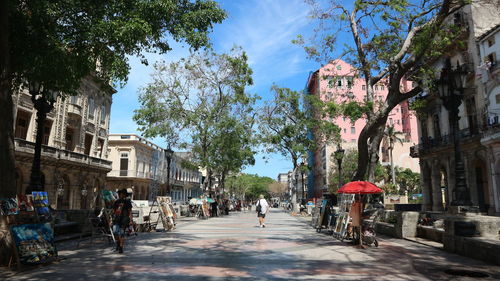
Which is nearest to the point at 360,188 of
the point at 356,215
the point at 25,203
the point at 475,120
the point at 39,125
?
the point at 356,215

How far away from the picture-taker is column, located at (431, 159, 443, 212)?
3061cm

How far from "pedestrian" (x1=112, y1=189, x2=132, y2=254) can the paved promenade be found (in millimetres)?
379

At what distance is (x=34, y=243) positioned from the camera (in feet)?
24.1

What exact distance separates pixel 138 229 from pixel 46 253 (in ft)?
25.9

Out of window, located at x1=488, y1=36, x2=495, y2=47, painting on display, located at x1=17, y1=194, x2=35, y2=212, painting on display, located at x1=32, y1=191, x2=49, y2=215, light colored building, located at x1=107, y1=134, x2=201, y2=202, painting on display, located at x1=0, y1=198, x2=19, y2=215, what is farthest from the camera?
light colored building, located at x1=107, y1=134, x2=201, y2=202

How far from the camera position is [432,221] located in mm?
12719

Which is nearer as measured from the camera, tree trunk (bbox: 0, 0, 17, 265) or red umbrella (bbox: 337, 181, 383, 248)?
tree trunk (bbox: 0, 0, 17, 265)

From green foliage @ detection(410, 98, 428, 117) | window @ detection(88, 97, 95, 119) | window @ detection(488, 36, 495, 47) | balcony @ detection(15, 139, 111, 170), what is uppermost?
window @ detection(488, 36, 495, 47)

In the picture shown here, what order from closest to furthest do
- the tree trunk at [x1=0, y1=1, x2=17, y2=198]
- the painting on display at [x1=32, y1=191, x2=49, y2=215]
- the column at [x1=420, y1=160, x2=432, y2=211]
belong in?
the tree trunk at [x1=0, y1=1, x2=17, y2=198] → the painting on display at [x1=32, y1=191, x2=49, y2=215] → the column at [x1=420, y1=160, x2=432, y2=211]

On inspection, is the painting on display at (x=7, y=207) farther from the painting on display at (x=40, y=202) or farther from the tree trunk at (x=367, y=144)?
the tree trunk at (x=367, y=144)

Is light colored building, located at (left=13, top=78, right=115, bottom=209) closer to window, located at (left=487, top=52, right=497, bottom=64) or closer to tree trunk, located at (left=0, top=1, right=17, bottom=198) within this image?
tree trunk, located at (left=0, top=1, right=17, bottom=198)

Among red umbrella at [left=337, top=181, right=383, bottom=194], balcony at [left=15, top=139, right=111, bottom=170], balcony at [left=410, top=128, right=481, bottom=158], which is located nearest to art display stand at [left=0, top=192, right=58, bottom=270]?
red umbrella at [left=337, top=181, right=383, bottom=194]

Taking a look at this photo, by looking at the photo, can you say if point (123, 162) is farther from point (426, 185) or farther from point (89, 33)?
point (89, 33)

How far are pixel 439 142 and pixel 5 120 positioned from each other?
98.5 ft
